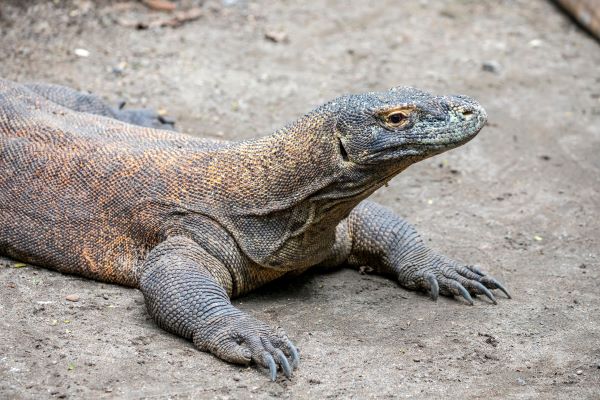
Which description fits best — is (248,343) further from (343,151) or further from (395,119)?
(395,119)

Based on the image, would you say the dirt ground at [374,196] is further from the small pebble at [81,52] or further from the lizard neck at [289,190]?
the lizard neck at [289,190]

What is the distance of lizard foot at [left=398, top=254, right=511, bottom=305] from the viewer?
19.7 ft

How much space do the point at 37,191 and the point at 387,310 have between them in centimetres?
223

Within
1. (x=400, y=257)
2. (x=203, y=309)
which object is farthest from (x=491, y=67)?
(x=203, y=309)

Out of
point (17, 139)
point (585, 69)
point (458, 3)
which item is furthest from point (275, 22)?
point (17, 139)

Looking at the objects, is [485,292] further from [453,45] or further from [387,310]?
[453,45]

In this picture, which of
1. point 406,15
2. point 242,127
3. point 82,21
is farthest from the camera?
point 406,15

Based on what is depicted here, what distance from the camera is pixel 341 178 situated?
209 inches

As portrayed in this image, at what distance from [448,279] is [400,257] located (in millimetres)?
355

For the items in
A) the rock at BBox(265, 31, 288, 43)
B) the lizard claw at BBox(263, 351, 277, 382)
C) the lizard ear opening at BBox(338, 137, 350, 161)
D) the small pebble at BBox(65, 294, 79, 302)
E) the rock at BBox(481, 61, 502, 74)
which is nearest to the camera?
the lizard claw at BBox(263, 351, 277, 382)

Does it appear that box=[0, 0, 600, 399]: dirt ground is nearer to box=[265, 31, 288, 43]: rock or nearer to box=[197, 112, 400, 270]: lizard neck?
box=[265, 31, 288, 43]: rock

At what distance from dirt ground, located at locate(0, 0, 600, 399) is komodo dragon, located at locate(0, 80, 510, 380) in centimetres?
15

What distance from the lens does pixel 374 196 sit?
746 centimetres

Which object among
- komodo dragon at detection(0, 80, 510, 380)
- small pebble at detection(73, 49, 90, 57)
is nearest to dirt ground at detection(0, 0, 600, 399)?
small pebble at detection(73, 49, 90, 57)
